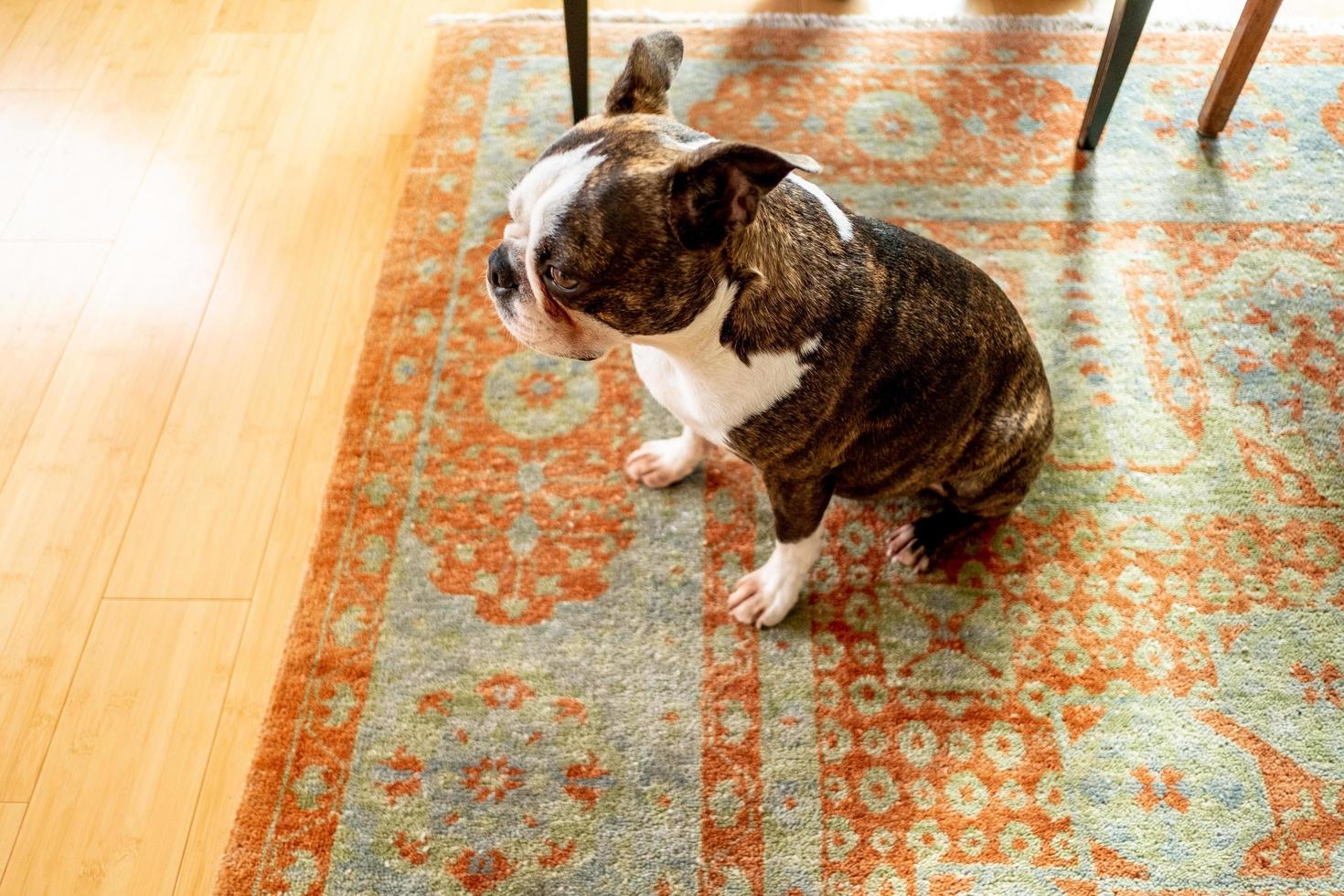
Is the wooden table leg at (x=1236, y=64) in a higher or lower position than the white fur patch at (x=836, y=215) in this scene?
lower

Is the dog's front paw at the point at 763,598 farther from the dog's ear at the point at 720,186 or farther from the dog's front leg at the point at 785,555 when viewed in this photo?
the dog's ear at the point at 720,186

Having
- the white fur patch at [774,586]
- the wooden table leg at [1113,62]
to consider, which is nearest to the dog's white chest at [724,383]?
the white fur patch at [774,586]

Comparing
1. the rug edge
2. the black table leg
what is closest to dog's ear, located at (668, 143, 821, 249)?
the rug edge

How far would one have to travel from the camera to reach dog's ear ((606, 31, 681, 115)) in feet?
4.15

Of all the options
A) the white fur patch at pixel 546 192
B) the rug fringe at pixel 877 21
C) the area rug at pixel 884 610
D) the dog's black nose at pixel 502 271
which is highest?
the white fur patch at pixel 546 192

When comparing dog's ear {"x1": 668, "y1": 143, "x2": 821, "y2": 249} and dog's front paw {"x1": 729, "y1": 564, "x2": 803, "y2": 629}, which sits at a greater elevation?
dog's ear {"x1": 668, "y1": 143, "x2": 821, "y2": 249}

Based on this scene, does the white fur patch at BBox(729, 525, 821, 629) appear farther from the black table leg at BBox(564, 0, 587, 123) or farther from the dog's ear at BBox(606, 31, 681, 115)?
the black table leg at BBox(564, 0, 587, 123)

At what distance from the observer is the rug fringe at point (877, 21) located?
2555 mm

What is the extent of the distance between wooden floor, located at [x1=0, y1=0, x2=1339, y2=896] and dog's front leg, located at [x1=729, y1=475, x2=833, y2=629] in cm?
83

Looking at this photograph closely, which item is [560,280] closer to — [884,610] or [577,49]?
[884,610]

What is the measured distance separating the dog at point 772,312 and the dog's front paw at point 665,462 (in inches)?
11.2

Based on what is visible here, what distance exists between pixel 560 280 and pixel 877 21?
1874mm

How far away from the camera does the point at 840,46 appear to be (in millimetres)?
2576

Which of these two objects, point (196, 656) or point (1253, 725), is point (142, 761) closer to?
point (196, 656)
